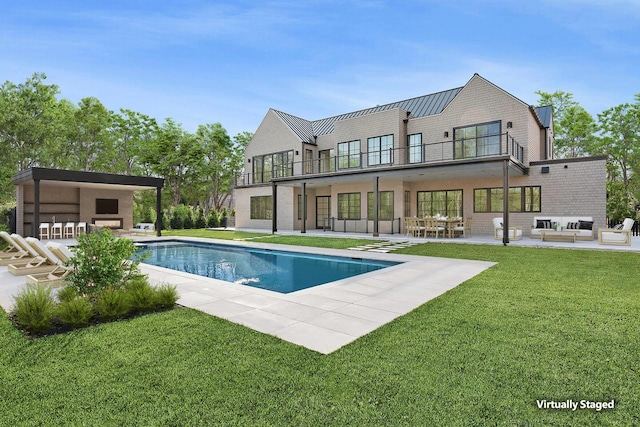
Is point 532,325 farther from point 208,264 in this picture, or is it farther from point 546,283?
point 208,264

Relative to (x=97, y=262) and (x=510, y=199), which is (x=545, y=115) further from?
(x=97, y=262)

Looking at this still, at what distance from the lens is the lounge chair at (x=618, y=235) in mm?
10914

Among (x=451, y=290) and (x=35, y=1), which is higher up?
(x=35, y=1)

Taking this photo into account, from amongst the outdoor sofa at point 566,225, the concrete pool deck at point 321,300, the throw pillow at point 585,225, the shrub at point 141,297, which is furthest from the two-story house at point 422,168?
the shrub at point 141,297

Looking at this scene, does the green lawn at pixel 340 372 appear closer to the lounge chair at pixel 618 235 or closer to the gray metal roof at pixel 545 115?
the lounge chair at pixel 618 235

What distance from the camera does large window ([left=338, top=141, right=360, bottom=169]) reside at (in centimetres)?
1877

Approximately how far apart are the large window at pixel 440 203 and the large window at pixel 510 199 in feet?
2.62

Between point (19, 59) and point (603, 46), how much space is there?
34.7m

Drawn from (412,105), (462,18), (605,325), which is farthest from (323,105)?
(605,325)

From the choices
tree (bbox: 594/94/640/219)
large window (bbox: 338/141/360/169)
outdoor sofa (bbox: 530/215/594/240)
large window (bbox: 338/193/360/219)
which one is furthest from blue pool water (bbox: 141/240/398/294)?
tree (bbox: 594/94/640/219)

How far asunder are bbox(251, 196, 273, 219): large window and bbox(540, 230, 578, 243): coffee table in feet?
48.2

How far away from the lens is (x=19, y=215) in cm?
1556

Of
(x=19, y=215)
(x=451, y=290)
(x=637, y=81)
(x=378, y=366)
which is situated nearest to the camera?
(x=378, y=366)

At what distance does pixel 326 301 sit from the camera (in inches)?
187
